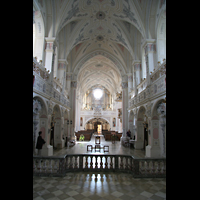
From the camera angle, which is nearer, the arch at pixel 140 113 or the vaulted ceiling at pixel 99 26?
the vaulted ceiling at pixel 99 26

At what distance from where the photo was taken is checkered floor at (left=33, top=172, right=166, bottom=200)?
13.7ft

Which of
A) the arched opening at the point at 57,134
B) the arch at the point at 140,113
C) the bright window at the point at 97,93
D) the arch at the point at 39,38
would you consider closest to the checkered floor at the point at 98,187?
the arch at the point at 39,38

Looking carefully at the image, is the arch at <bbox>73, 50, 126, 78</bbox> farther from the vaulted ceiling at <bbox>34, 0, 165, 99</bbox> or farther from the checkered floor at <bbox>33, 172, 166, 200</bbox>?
the checkered floor at <bbox>33, 172, 166, 200</bbox>

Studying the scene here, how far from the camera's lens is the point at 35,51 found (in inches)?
424

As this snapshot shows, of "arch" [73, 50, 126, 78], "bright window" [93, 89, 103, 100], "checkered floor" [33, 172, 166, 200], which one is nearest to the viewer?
"checkered floor" [33, 172, 166, 200]

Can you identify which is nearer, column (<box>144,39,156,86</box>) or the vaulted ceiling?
column (<box>144,39,156,86</box>)

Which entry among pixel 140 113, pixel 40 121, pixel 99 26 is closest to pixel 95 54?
pixel 99 26

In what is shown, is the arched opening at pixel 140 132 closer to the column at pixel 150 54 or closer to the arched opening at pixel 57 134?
the column at pixel 150 54

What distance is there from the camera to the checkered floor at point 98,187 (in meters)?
4.17

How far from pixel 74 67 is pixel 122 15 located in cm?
891

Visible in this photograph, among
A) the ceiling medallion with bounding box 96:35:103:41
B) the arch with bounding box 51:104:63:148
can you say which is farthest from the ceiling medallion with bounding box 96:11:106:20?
the arch with bounding box 51:104:63:148

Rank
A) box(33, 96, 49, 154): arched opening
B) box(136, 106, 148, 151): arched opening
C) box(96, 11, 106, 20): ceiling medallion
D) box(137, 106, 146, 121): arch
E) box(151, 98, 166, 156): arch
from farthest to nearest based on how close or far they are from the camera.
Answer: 1. box(136, 106, 148, 151): arched opening
2. box(96, 11, 106, 20): ceiling medallion
3. box(137, 106, 146, 121): arch
4. box(151, 98, 166, 156): arch
5. box(33, 96, 49, 154): arched opening
